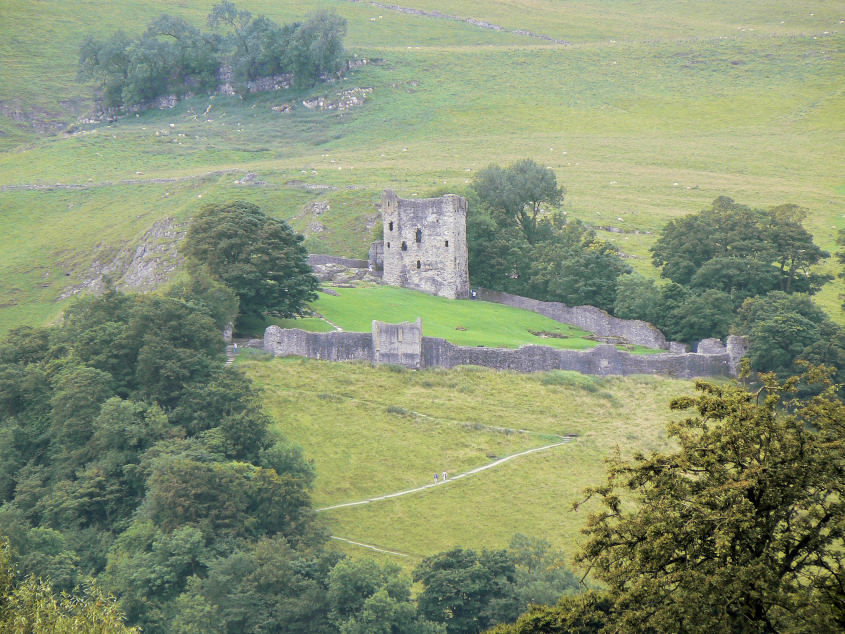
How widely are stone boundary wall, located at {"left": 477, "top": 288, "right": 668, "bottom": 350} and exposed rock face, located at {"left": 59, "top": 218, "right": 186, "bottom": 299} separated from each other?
19.6 m

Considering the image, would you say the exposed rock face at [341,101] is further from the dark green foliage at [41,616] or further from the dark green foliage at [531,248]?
the dark green foliage at [41,616]

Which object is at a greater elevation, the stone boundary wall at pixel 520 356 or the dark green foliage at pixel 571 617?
the dark green foliage at pixel 571 617

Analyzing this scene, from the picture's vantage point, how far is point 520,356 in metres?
57.4

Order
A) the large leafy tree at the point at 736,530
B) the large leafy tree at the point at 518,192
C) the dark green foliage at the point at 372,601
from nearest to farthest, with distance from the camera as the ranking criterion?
the large leafy tree at the point at 736,530 < the dark green foliage at the point at 372,601 < the large leafy tree at the point at 518,192

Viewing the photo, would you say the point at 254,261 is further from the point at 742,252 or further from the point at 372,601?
the point at 742,252

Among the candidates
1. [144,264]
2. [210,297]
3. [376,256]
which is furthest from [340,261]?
[210,297]

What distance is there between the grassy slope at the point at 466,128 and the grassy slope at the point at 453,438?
2439 cm

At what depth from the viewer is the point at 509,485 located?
47156mm

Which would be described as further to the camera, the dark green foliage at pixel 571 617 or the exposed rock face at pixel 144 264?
the exposed rock face at pixel 144 264

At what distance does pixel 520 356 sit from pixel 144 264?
27619 millimetres

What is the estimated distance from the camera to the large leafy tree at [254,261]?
5644 centimetres

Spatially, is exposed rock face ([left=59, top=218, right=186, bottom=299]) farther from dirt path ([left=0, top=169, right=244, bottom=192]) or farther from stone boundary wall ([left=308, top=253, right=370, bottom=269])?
dirt path ([left=0, top=169, right=244, bottom=192])

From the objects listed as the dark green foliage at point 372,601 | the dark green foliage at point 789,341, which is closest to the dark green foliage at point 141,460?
the dark green foliage at point 372,601

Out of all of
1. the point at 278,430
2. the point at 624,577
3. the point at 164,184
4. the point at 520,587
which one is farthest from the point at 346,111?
the point at 624,577
